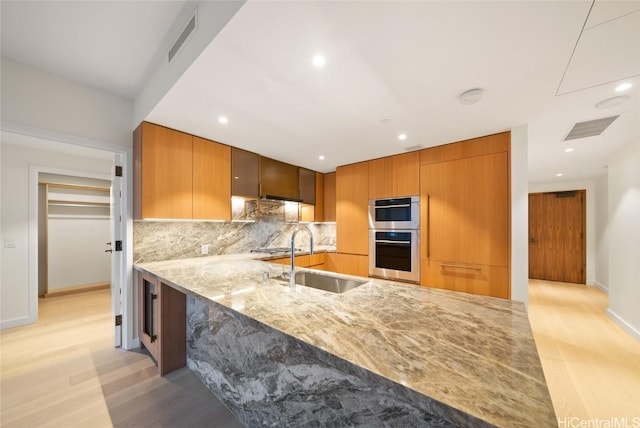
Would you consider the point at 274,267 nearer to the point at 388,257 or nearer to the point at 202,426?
the point at 202,426

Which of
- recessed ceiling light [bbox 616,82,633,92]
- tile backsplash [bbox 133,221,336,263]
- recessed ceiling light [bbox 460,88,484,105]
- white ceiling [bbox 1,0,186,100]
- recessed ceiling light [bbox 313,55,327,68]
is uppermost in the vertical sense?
white ceiling [bbox 1,0,186,100]

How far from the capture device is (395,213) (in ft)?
10.6

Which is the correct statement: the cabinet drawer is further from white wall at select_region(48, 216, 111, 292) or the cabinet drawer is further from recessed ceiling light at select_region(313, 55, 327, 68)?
white wall at select_region(48, 216, 111, 292)

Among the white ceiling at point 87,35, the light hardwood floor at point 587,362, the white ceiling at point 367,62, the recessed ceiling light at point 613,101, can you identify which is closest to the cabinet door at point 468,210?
the white ceiling at point 367,62

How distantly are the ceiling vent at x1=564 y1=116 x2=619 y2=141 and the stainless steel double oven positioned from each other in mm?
1639

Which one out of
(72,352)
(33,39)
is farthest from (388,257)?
(33,39)

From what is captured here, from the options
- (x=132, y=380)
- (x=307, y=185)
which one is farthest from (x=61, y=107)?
(x=307, y=185)

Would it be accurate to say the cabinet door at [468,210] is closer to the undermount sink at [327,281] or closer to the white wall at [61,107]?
the undermount sink at [327,281]

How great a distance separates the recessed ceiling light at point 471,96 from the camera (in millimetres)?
1684

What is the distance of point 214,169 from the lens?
9.14 ft

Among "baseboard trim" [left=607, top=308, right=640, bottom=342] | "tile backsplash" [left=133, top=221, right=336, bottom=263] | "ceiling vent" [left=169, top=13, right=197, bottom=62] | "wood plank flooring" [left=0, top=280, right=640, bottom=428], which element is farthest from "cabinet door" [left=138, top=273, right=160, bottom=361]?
"baseboard trim" [left=607, top=308, right=640, bottom=342]

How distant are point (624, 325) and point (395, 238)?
305 cm

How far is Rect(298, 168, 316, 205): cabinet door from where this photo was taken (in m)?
4.08

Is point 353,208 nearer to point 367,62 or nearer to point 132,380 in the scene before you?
point 367,62
